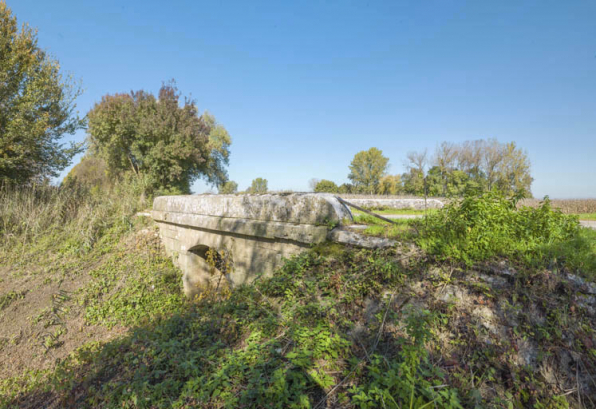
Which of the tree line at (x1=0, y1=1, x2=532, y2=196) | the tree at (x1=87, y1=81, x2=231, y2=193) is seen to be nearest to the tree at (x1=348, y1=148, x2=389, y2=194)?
the tree line at (x1=0, y1=1, x2=532, y2=196)

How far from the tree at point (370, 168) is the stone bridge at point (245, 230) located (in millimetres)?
46330

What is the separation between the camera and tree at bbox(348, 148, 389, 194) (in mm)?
50719

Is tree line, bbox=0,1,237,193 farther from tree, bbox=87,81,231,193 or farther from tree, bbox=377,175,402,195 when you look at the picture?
tree, bbox=377,175,402,195

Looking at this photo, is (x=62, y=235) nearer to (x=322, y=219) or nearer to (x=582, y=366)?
(x=322, y=219)

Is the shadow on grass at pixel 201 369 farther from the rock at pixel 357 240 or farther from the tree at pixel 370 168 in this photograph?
the tree at pixel 370 168

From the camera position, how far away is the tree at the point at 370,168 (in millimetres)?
50719

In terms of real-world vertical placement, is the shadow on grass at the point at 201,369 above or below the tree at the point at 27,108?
below

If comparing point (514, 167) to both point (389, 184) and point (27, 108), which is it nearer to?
point (389, 184)

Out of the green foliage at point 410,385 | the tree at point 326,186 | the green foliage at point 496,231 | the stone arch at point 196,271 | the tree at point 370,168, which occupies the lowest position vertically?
the stone arch at point 196,271

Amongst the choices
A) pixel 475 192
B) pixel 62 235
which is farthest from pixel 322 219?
pixel 62 235

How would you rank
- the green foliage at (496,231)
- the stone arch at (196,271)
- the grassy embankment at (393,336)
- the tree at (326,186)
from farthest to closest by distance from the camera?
the tree at (326,186) < the stone arch at (196,271) < the green foliage at (496,231) < the grassy embankment at (393,336)

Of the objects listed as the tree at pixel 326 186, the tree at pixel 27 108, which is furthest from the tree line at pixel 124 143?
the tree at pixel 326 186

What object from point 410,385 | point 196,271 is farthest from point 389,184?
point 410,385

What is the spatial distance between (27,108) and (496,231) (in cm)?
1179
